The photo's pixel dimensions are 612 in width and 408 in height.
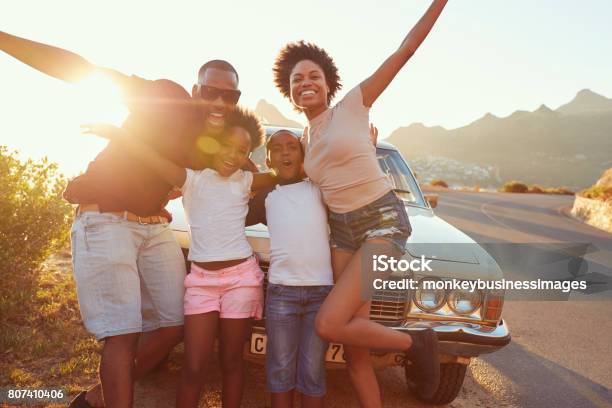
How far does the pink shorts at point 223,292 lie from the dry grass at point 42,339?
128 cm

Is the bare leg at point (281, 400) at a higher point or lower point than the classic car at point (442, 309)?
lower

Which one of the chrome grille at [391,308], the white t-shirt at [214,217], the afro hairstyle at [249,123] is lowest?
the chrome grille at [391,308]

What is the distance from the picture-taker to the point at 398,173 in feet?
15.6

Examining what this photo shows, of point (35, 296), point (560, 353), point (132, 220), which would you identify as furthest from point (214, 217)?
point (560, 353)

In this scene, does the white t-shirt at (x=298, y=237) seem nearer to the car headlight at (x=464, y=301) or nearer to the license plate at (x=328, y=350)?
the license plate at (x=328, y=350)

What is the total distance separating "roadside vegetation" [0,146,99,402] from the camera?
3.57 metres

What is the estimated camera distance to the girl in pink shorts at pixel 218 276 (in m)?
2.68

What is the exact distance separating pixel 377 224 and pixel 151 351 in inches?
58.0

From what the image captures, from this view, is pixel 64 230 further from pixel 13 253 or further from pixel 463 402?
pixel 463 402

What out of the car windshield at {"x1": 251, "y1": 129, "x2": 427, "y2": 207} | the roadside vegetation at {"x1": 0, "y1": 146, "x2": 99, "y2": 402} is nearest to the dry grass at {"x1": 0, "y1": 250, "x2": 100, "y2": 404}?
the roadside vegetation at {"x1": 0, "y1": 146, "x2": 99, "y2": 402}

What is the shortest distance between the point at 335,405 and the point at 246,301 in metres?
1.20

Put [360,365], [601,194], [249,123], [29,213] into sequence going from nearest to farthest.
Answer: [360,365] → [249,123] → [29,213] → [601,194]

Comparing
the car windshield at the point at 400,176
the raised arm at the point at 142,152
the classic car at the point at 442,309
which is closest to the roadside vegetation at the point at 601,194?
the car windshield at the point at 400,176

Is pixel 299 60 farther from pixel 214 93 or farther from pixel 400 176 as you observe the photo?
pixel 400 176
